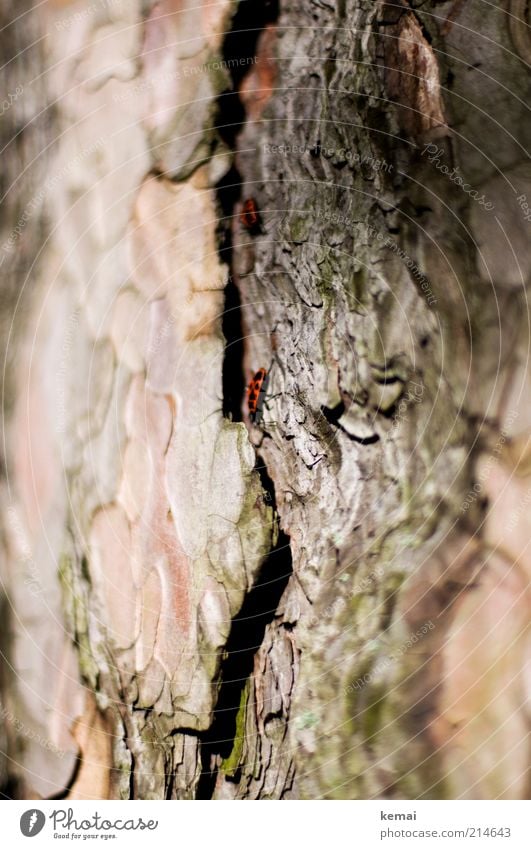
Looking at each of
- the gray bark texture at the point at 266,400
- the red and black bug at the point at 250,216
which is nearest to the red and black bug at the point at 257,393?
the gray bark texture at the point at 266,400

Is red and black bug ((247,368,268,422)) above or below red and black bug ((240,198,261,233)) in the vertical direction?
below

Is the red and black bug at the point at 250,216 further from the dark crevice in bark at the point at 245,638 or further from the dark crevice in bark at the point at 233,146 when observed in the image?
the dark crevice in bark at the point at 245,638

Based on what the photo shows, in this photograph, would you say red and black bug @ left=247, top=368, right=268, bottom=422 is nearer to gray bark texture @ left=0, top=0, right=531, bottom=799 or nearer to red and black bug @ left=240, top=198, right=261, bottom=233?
gray bark texture @ left=0, top=0, right=531, bottom=799

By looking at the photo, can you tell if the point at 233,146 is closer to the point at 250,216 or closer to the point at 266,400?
the point at 250,216

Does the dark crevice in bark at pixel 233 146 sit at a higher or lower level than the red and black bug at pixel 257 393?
higher

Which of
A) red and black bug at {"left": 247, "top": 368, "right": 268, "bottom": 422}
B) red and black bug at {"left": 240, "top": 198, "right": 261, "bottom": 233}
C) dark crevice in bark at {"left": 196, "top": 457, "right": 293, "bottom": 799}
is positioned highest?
Answer: red and black bug at {"left": 240, "top": 198, "right": 261, "bottom": 233}

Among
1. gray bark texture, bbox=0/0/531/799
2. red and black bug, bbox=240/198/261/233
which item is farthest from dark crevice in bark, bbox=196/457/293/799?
red and black bug, bbox=240/198/261/233
